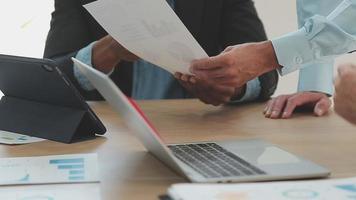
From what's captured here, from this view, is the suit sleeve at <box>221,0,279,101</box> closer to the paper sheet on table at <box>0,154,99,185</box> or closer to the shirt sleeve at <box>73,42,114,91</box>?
the shirt sleeve at <box>73,42,114,91</box>

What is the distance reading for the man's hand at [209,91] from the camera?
121cm

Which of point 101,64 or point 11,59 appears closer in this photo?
point 11,59

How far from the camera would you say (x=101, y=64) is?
140 cm

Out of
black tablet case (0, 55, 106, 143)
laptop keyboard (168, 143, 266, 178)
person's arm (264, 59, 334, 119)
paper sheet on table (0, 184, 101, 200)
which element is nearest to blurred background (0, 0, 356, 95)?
person's arm (264, 59, 334, 119)

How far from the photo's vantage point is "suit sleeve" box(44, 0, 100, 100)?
5.08 feet

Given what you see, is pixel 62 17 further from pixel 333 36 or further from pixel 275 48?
pixel 333 36

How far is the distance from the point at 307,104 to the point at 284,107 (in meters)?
0.07

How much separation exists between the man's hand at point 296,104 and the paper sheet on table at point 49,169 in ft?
1.61

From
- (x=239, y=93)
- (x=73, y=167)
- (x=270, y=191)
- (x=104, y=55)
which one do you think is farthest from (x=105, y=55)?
(x=270, y=191)

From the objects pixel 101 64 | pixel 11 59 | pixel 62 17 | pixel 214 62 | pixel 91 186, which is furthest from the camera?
Answer: pixel 62 17

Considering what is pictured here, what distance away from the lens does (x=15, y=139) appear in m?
0.98

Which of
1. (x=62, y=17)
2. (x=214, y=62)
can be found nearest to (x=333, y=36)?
(x=214, y=62)

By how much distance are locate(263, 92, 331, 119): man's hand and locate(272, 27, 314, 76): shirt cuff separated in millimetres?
68

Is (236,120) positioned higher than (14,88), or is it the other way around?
(14,88)
